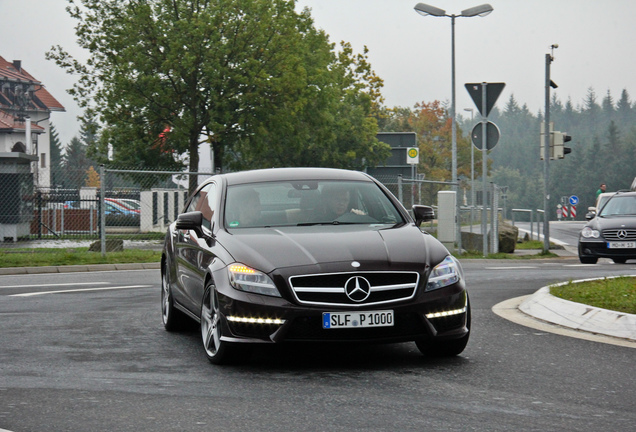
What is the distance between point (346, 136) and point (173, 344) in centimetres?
4814

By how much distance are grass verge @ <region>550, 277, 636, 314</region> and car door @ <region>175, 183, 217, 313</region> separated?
383cm

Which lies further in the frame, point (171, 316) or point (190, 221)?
point (171, 316)

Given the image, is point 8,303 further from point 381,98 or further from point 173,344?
point 381,98

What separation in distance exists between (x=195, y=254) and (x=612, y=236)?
1502 cm

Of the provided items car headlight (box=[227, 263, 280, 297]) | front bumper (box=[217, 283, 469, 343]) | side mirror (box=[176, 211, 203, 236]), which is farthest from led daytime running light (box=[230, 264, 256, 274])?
side mirror (box=[176, 211, 203, 236])

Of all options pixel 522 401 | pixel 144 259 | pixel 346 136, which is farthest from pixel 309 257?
pixel 346 136

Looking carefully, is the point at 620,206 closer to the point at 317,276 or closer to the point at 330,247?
the point at 330,247

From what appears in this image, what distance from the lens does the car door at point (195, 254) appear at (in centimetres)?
800

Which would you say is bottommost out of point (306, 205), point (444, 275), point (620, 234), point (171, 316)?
point (171, 316)

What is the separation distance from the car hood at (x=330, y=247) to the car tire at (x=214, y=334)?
380mm

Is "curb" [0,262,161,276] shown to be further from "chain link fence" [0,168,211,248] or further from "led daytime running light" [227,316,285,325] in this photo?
"led daytime running light" [227,316,285,325]

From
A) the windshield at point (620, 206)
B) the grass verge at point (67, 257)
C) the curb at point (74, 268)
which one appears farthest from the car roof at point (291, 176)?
the windshield at point (620, 206)

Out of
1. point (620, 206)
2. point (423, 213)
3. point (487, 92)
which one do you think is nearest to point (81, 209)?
point (487, 92)

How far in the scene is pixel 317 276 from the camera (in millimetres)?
6914
